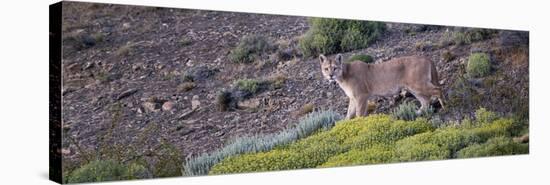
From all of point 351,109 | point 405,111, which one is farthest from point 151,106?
point 405,111

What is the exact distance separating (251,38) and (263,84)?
0.62m

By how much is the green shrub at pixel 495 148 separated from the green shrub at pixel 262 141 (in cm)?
237

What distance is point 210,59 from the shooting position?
848cm

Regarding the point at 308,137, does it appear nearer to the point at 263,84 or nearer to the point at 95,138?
the point at 263,84

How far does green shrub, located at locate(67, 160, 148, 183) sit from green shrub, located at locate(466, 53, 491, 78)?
5188mm

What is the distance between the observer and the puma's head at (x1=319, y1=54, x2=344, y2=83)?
9.14 m

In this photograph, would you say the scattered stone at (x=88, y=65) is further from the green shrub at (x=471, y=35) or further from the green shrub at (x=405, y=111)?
the green shrub at (x=471, y=35)

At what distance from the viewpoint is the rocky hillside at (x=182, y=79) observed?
25.3ft

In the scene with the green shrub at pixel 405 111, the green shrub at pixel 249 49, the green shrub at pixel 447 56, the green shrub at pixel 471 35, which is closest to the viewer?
the green shrub at pixel 249 49

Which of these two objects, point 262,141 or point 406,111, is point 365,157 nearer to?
point 406,111

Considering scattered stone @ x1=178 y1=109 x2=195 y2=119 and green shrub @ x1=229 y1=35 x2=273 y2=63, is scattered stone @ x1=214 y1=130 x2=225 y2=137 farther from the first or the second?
green shrub @ x1=229 y1=35 x2=273 y2=63

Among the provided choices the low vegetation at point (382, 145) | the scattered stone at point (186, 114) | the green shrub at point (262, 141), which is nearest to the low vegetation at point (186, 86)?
the scattered stone at point (186, 114)

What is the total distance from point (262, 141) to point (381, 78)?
1.97 metres

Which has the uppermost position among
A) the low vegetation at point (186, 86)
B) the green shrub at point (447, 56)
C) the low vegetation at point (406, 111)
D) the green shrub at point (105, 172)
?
the green shrub at point (447, 56)
